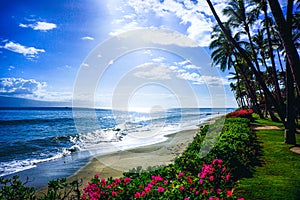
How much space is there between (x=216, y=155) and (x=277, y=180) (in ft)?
5.38

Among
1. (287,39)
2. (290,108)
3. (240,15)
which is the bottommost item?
(290,108)

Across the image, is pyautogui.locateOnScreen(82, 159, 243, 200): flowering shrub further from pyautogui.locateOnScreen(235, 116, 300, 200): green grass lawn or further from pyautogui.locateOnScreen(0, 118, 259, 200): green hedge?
pyautogui.locateOnScreen(235, 116, 300, 200): green grass lawn

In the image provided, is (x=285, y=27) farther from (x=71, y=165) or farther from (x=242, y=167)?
(x=71, y=165)

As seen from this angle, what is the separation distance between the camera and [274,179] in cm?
575

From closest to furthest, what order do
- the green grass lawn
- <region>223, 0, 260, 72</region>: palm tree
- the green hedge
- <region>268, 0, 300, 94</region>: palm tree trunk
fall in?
1. the green hedge
2. the green grass lawn
3. <region>268, 0, 300, 94</region>: palm tree trunk
4. <region>223, 0, 260, 72</region>: palm tree

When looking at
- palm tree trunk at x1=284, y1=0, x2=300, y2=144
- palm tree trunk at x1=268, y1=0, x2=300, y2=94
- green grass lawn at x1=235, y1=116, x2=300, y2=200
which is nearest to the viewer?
green grass lawn at x1=235, y1=116, x2=300, y2=200

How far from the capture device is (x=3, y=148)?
687 inches

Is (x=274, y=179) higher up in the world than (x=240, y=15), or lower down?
lower down

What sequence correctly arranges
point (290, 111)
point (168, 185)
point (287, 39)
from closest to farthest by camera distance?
point (168, 185) < point (287, 39) < point (290, 111)

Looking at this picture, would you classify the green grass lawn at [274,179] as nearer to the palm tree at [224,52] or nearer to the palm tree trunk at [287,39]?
the palm tree trunk at [287,39]

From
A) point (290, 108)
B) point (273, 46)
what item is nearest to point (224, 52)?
point (273, 46)

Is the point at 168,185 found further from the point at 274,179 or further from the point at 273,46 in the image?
the point at 273,46

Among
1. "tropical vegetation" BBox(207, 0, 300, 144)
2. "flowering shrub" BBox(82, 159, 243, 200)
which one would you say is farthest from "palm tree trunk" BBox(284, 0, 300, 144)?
"flowering shrub" BBox(82, 159, 243, 200)

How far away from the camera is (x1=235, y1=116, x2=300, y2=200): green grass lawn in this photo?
4.78 m
